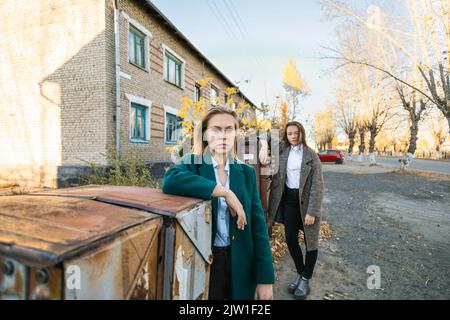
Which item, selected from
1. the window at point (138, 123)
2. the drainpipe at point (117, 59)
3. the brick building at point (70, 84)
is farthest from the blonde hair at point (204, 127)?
the window at point (138, 123)

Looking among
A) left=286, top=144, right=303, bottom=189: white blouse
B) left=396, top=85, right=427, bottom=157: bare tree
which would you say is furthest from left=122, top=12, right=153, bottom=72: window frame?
left=396, top=85, right=427, bottom=157: bare tree

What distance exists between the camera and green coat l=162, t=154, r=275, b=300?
138 cm

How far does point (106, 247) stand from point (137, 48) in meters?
10.5

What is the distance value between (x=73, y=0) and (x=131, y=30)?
1897mm

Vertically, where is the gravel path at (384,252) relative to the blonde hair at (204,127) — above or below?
below

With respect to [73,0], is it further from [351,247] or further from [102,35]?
[351,247]

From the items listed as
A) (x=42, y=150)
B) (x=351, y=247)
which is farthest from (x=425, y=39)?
(x=42, y=150)

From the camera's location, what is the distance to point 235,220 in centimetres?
145

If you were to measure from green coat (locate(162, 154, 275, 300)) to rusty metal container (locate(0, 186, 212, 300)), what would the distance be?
0.08m

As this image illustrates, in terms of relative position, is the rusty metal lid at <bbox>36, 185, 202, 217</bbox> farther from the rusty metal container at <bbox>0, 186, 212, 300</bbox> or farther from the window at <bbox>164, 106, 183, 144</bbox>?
the window at <bbox>164, 106, 183, 144</bbox>

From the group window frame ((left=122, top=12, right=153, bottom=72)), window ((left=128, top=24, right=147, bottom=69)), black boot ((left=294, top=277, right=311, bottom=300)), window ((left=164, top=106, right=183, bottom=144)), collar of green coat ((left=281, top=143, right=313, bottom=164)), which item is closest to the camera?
black boot ((left=294, top=277, right=311, bottom=300))

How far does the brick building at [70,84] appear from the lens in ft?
26.5

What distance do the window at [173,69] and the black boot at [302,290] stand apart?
35.5ft

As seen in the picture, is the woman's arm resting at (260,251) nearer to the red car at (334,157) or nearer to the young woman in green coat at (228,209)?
the young woman in green coat at (228,209)
